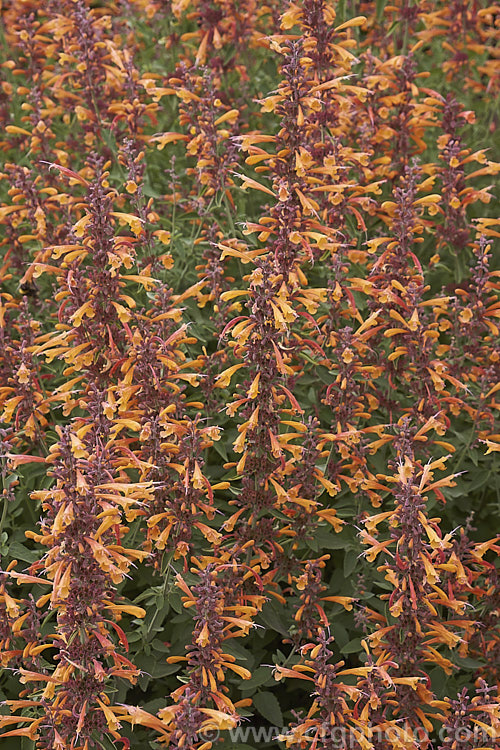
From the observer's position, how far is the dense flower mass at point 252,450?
352cm

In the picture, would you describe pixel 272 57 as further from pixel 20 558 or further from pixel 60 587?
pixel 60 587

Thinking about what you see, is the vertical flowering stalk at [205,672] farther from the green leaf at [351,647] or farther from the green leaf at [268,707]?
the green leaf at [351,647]

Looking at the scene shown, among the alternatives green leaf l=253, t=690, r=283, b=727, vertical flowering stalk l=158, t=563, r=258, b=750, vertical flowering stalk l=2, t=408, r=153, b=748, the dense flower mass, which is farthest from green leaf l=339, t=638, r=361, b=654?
vertical flowering stalk l=2, t=408, r=153, b=748

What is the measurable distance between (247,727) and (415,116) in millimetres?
3826

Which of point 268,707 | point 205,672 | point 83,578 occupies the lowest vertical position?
point 268,707

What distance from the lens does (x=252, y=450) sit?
3891mm

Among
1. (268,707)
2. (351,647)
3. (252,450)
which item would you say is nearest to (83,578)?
(252,450)

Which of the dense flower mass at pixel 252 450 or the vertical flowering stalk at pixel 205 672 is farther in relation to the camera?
the dense flower mass at pixel 252 450

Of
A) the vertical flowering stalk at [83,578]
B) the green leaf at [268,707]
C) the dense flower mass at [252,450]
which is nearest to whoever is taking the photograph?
the vertical flowering stalk at [83,578]

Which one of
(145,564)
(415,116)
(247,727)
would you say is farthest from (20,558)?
(415,116)

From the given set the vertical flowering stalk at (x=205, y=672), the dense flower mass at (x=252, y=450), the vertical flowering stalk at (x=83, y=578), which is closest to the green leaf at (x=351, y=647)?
the dense flower mass at (x=252, y=450)

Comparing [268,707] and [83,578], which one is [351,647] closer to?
[268,707]

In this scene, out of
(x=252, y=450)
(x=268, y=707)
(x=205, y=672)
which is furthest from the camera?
(x=268, y=707)

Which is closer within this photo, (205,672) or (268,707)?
(205,672)
